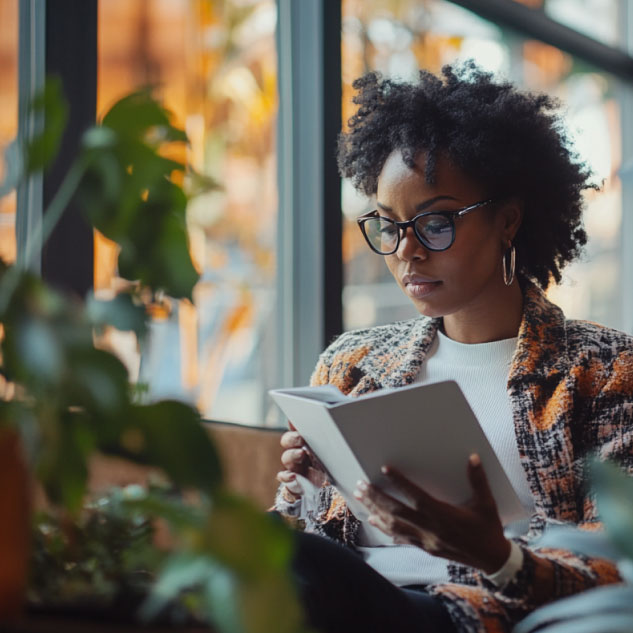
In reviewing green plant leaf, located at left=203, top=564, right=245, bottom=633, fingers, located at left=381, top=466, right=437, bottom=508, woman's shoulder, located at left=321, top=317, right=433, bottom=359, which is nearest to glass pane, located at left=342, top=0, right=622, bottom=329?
woman's shoulder, located at left=321, top=317, right=433, bottom=359

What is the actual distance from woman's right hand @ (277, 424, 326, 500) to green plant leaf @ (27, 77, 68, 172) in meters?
0.78

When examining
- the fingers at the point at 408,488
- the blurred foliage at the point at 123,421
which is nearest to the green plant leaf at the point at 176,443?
the blurred foliage at the point at 123,421

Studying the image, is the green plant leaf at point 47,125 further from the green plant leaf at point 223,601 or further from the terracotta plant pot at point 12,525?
the green plant leaf at point 223,601

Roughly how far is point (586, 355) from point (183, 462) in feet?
3.05

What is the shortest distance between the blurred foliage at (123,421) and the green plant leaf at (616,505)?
0.26 metres

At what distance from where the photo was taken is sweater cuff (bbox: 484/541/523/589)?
46.0 inches

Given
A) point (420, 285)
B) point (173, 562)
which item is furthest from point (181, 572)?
point (420, 285)

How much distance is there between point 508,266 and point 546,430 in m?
0.35

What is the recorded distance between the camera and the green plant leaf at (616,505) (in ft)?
2.16

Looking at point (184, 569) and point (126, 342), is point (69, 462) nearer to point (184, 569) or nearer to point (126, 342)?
point (184, 569)

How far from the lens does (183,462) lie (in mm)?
729

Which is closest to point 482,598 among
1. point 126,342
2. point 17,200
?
point 126,342

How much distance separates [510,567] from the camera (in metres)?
1.17

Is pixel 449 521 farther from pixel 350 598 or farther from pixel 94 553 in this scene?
pixel 94 553
